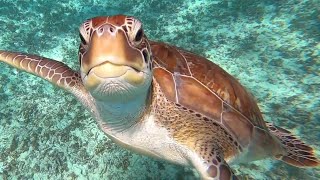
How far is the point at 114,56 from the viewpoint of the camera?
40.1 inches

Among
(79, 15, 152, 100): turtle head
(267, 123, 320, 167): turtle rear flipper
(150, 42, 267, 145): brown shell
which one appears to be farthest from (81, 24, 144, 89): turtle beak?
(267, 123, 320, 167): turtle rear flipper

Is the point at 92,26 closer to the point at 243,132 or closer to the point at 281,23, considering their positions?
the point at 243,132

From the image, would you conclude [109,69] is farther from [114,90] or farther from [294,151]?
[294,151]

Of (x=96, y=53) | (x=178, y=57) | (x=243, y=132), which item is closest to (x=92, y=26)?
(x=96, y=53)

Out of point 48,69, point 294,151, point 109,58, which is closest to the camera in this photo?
point 109,58

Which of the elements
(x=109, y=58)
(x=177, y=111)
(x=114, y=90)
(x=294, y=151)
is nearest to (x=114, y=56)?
(x=109, y=58)

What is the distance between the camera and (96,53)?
103 centimetres

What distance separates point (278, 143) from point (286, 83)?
0.95 metres

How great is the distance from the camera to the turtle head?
1.03 m

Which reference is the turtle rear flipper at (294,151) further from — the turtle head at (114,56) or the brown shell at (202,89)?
the turtle head at (114,56)

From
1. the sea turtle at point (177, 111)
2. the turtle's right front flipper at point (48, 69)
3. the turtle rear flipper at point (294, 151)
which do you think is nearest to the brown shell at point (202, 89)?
the sea turtle at point (177, 111)

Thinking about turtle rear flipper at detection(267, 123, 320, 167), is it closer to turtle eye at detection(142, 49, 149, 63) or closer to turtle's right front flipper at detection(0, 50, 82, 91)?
turtle eye at detection(142, 49, 149, 63)

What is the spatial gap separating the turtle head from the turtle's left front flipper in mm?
789

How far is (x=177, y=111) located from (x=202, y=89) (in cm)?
21
